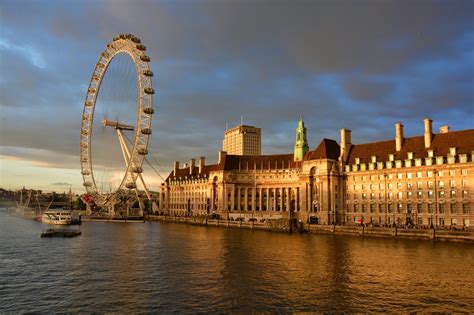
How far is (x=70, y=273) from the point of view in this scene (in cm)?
4684

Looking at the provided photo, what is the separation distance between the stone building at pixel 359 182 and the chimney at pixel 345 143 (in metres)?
0.28

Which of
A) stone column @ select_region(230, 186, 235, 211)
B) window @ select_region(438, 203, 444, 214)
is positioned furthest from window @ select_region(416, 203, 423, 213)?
stone column @ select_region(230, 186, 235, 211)

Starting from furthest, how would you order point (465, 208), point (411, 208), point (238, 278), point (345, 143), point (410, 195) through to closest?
point (345, 143) → point (410, 195) → point (411, 208) → point (465, 208) → point (238, 278)

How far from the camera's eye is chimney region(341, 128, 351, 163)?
115 m

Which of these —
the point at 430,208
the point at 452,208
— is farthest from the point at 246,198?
the point at 452,208

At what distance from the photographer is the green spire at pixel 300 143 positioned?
513ft

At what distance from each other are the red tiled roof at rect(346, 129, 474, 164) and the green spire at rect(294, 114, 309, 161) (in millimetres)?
39353

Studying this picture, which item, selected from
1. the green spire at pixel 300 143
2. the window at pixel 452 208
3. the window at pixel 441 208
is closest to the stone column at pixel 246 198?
the green spire at pixel 300 143

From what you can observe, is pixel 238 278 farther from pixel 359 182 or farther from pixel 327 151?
pixel 327 151

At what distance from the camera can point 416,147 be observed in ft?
323

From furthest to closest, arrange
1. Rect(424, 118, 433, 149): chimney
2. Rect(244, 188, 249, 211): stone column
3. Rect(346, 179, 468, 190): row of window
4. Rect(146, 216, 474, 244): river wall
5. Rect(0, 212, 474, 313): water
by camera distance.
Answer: Rect(244, 188, 249, 211): stone column < Rect(424, 118, 433, 149): chimney < Rect(346, 179, 468, 190): row of window < Rect(146, 216, 474, 244): river wall < Rect(0, 212, 474, 313): water

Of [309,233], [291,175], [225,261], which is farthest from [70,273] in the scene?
[291,175]

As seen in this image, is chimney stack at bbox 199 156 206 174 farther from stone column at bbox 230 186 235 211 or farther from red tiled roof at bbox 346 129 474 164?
red tiled roof at bbox 346 129 474 164

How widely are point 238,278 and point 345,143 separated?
263 feet
